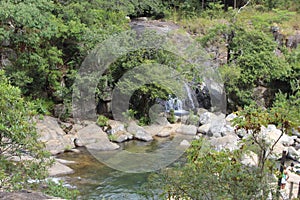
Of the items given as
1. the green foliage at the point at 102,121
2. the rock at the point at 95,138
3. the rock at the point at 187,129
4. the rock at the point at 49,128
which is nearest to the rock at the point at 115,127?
the green foliage at the point at 102,121

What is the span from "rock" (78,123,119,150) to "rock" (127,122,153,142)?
2.79 ft

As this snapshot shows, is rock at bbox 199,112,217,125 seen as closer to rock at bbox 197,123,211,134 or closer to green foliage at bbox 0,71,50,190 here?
rock at bbox 197,123,211,134

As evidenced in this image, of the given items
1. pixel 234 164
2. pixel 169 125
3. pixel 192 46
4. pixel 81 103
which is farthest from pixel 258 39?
pixel 234 164

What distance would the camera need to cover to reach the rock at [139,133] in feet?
34.8

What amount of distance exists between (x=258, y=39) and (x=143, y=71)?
4.69 m

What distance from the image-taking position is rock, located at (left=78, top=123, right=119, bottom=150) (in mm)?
9742

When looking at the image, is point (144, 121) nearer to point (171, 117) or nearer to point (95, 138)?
point (171, 117)

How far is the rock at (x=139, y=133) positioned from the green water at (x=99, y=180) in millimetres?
1795

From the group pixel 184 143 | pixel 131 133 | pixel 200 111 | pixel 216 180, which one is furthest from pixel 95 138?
pixel 216 180

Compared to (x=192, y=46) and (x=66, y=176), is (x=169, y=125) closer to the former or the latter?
(x=192, y=46)

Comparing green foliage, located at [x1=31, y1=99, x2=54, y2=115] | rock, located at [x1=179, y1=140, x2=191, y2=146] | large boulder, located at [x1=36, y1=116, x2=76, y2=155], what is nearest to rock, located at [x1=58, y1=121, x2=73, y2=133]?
large boulder, located at [x1=36, y1=116, x2=76, y2=155]

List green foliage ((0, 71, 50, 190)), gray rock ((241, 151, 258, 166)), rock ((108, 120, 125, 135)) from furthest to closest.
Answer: rock ((108, 120, 125, 135)) < green foliage ((0, 71, 50, 190)) < gray rock ((241, 151, 258, 166))

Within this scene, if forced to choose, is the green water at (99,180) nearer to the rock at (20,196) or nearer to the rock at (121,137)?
the rock at (121,137)

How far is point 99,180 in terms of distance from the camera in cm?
772
